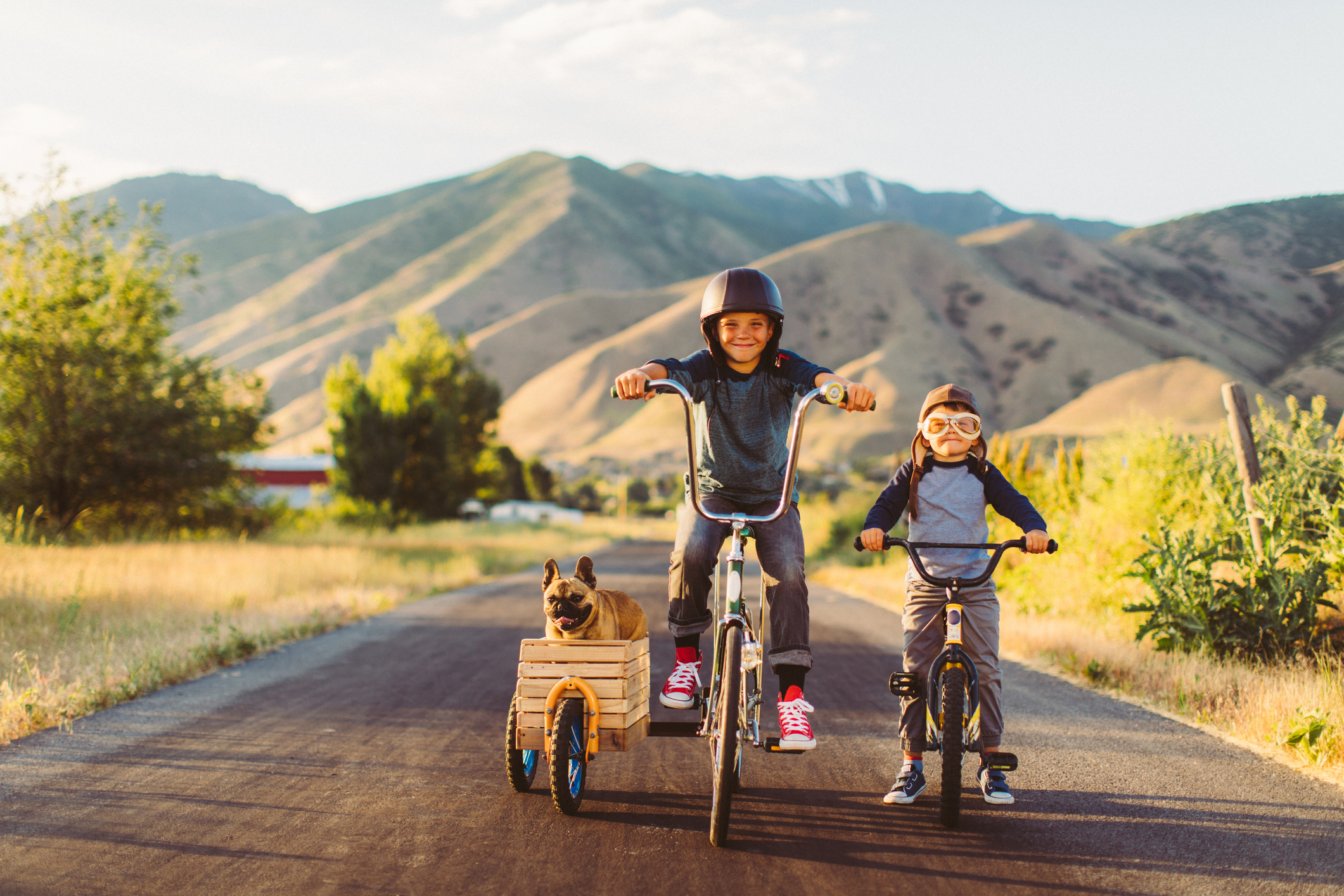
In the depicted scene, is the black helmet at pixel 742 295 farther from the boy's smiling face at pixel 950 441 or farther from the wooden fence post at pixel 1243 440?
the wooden fence post at pixel 1243 440

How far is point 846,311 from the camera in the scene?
117 metres

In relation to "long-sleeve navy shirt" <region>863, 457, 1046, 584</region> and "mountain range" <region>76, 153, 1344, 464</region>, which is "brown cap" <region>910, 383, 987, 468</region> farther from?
"mountain range" <region>76, 153, 1344, 464</region>

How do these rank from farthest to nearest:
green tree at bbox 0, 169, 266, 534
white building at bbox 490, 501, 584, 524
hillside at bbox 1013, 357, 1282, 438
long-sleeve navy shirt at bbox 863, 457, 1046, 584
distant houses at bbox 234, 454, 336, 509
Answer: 1. hillside at bbox 1013, 357, 1282, 438
2. white building at bbox 490, 501, 584, 524
3. distant houses at bbox 234, 454, 336, 509
4. green tree at bbox 0, 169, 266, 534
5. long-sleeve navy shirt at bbox 863, 457, 1046, 584

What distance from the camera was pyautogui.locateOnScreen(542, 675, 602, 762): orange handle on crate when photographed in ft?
14.5

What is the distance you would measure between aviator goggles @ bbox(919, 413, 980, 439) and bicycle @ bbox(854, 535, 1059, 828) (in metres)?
0.59

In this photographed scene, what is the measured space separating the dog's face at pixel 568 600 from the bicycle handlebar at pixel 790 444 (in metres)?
0.68

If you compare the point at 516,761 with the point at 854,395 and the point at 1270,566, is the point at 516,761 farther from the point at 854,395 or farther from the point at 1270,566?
the point at 1270,566

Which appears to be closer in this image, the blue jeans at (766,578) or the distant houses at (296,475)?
the blue jeans at (766,578)

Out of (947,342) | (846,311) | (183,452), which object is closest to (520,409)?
(846,311)

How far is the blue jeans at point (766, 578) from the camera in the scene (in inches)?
173

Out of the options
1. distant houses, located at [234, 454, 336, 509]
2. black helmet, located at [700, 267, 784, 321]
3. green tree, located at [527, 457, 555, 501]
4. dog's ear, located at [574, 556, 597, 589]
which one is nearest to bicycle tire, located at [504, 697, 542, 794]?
dog's ear, located at [574, 556, 597, 589]

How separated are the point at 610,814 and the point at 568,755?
0.44 meters

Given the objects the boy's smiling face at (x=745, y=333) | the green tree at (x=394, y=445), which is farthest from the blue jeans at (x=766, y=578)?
the green tree at (x=394, y=445)

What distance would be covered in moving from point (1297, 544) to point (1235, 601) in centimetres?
78
